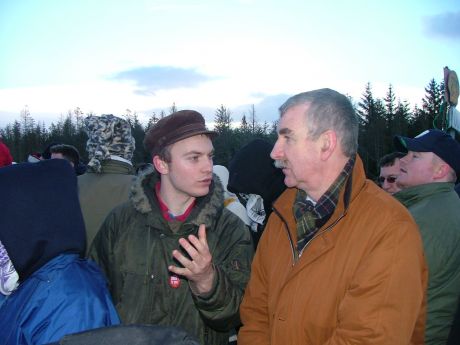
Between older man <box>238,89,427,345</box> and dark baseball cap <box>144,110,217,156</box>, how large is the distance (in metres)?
0.68

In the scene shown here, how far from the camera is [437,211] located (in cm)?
303

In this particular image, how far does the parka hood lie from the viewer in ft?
5.94

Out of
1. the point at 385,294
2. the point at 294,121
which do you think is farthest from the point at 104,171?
the point at 385,294

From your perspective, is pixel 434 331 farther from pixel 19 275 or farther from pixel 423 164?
pixel 19 275

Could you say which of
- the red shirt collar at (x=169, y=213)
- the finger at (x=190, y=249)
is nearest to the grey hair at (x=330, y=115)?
the finger at (x=190, y=249)

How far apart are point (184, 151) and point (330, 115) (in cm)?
104

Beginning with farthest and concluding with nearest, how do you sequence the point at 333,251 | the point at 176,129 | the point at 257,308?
the point at 176,129 → the point at 257,308 → the point at 333,251

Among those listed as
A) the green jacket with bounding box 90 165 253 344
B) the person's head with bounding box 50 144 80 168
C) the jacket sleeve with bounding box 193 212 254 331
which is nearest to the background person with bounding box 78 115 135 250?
the green jacket with bounding box 90 165 253 344

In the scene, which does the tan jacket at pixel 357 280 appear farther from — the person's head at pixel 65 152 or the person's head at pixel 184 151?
the person's head at pixel 65 152

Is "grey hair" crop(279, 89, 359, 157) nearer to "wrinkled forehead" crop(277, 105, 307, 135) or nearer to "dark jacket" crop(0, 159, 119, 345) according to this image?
"wrinkled forehead" crop(277, 105, 307, 135)

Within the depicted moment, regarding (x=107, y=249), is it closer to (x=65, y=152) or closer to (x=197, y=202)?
(x=197, y=202)

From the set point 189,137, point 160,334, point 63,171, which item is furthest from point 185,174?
point 160,334

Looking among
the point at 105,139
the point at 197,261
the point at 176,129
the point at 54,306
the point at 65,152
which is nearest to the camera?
the point at 54,306

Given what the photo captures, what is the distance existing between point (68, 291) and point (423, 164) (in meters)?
3.06
